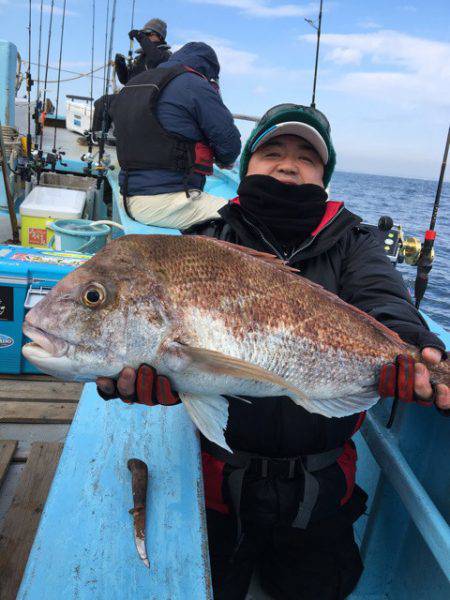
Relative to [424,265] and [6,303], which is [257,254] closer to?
[6,303]

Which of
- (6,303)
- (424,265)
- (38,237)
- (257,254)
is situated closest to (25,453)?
(6,303)

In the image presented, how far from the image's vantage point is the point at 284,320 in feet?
5.36

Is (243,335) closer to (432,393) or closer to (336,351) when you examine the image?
(336,351)

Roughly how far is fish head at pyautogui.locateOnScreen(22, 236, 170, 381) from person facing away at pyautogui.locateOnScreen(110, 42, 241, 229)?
3.40 metres

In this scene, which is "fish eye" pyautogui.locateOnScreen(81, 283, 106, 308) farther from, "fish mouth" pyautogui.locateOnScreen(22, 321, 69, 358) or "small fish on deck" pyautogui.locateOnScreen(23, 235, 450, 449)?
"fish mouth" pyautogui.locateOnScreen(22, 321, 69, 358)

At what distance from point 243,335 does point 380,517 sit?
1.52 meters

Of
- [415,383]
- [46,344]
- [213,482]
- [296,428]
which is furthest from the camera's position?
[213,482]

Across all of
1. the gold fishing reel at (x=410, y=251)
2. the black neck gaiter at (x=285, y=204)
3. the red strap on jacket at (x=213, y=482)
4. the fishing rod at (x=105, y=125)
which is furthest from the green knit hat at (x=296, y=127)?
the fishing rod at (x=105, y=125)

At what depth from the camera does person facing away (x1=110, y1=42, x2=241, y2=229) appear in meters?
4.54

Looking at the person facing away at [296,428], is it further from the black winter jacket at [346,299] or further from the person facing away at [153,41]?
the person facing away at [153,41]

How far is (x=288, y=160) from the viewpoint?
2248mm

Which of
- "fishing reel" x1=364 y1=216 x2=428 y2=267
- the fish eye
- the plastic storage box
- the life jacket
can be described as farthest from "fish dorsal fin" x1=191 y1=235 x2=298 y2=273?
the plastic storage box

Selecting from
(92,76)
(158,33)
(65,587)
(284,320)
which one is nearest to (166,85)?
(158,33)

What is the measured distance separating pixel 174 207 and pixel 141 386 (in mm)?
3635
